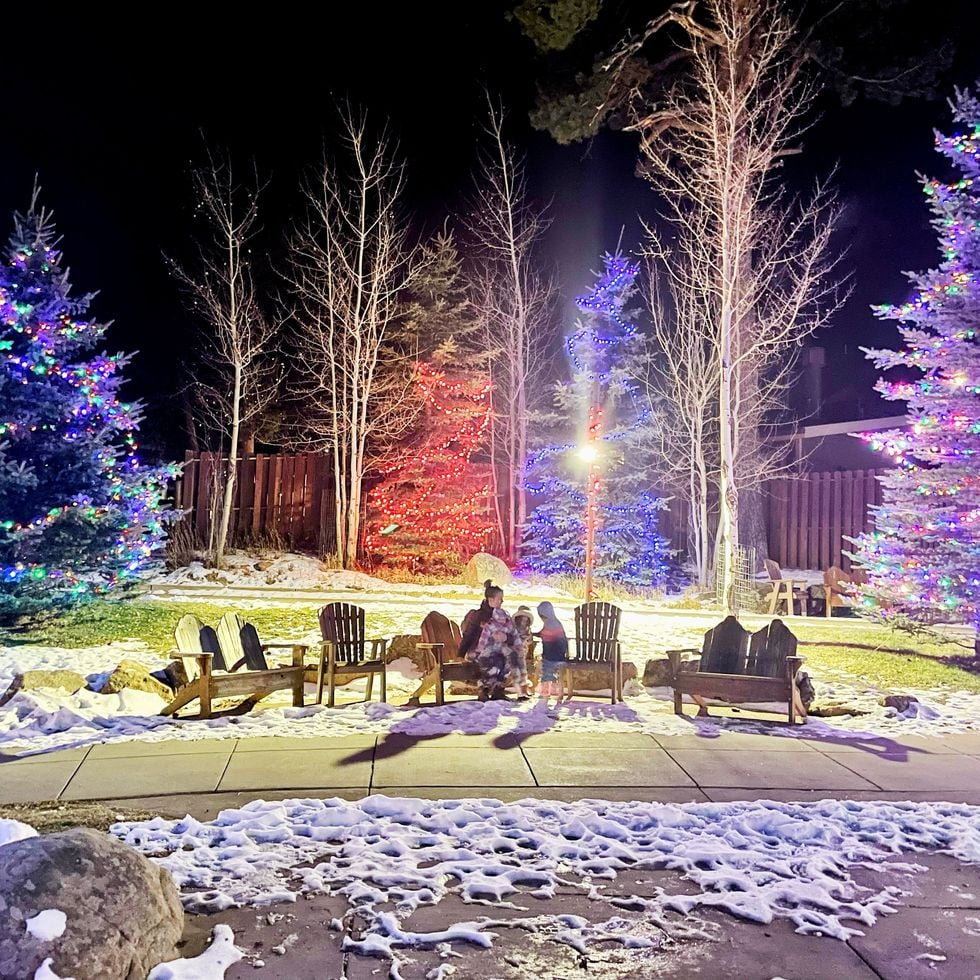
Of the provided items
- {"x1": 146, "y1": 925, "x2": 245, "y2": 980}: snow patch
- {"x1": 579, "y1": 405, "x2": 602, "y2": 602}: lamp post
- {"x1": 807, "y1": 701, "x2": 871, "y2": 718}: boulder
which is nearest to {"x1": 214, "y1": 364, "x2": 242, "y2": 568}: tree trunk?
{"x1": 579, "y1": 405, "x2": 602, "y2": 602}: lamp post

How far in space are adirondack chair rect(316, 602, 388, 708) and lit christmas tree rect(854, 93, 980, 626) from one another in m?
7.40

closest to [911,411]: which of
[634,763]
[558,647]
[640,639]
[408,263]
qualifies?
[640,639]

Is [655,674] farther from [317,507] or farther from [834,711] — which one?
[317,507]

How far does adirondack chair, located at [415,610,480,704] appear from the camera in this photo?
8359mm

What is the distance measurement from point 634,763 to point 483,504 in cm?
1633

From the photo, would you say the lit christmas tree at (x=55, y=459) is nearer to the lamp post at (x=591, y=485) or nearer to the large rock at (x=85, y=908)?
the lamp post at (x=591, y=485)

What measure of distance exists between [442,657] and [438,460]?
13.1 m

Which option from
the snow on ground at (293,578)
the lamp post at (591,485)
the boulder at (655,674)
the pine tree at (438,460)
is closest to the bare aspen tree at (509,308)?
the pine tree at (438,460)

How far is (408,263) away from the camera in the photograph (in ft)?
76.4

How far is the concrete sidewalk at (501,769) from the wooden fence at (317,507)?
561 inches

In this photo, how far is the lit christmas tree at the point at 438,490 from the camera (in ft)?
69.2

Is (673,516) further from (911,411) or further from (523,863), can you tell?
(523,863)

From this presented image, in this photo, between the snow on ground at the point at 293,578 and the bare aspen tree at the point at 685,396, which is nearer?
the snow on ground at the point at 293,578

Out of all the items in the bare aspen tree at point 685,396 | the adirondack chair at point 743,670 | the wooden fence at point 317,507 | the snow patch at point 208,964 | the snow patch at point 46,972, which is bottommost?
the snow patch at point 208,964
